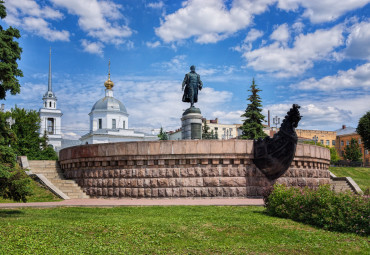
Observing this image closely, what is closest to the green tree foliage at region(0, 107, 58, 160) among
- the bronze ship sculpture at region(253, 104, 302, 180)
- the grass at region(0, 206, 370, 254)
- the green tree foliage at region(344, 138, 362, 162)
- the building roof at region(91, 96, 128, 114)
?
the bronze ship sculpture at region(253, 104, 302, 180)

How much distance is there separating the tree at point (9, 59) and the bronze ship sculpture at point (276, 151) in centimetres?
907

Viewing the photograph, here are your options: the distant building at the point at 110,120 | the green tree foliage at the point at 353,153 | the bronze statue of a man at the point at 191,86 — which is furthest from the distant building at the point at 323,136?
the bronze statue of a man at the point at 191,86

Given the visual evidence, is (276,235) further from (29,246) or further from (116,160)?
(116,160)

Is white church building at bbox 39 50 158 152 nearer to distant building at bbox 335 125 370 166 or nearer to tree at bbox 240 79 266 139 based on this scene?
tree at bbox 240 79 266 139

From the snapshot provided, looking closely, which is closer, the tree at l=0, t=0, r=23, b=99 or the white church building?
the tree at l=0, t=0, r=23, b=99

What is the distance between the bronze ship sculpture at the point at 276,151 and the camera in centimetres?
1481

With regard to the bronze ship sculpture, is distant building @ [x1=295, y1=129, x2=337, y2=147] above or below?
above

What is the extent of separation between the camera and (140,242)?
7375mm

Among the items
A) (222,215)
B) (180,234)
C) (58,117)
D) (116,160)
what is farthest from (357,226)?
(58,117)

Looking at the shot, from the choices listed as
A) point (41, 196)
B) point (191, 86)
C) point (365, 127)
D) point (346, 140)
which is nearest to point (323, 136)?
point (346, 140)

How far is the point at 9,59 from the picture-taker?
32.0 feet

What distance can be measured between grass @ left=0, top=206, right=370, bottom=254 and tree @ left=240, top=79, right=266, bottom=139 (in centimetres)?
2680

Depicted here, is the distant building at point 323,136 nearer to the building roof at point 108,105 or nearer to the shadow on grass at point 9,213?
the building roof at point 108,105

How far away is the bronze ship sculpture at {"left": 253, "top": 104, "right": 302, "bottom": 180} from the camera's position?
14812 millimetres
